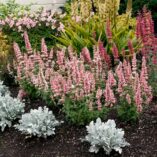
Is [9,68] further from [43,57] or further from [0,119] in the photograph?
[0,119]

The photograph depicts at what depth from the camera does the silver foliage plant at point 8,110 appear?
646 cm

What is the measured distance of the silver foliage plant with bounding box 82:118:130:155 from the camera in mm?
5469

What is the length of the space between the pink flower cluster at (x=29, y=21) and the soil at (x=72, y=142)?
3.90 m

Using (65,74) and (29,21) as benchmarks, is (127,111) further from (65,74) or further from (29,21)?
(29,21)

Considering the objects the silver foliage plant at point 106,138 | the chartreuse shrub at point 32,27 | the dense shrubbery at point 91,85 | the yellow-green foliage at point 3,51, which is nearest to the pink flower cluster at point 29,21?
the chartreuse shrub at point 32,27

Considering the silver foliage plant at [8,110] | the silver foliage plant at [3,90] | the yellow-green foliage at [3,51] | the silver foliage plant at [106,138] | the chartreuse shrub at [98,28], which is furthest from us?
the chartreuse shrub at [98,28]

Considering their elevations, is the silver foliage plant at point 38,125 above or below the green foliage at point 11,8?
above

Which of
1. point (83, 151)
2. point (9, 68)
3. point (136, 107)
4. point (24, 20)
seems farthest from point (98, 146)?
point (24, 20)

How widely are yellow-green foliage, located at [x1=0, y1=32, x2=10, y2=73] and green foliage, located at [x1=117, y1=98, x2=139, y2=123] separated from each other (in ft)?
9.73

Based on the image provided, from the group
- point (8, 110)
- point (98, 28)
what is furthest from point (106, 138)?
point (98, 28)

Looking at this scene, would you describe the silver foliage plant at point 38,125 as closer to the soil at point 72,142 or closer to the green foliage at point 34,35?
the soil at point 72,142

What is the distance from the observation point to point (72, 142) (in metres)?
5.97

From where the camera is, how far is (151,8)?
11773mm

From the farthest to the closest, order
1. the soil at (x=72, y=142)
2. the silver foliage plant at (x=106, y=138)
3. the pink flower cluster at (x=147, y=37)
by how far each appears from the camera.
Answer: the pink flower cluster at (x=147, y=37) < the soil at (x=72, y=142) < the silver foliage plant at (x=106, y=138)
